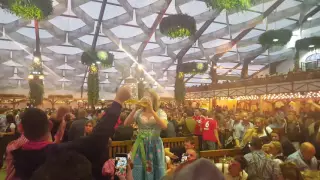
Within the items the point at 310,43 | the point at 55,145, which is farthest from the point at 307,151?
the point at 310,43

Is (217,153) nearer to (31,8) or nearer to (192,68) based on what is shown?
(31,8)

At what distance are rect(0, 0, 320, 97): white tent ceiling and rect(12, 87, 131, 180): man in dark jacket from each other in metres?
12.3

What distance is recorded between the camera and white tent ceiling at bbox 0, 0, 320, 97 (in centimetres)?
1455

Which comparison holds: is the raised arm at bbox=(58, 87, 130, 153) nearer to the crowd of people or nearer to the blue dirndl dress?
the crowd of people

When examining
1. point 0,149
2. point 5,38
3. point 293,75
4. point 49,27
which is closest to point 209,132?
point 0,149

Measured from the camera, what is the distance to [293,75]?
10141 millimetres

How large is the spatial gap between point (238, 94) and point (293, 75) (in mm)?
3282

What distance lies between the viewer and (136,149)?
104 inches

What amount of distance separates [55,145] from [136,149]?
1589 mm

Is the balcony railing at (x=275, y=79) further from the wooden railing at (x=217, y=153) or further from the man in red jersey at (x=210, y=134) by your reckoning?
the wooden railing at (x=217, y=153)

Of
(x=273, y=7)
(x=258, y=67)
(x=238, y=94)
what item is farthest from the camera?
(x=258, y=67)

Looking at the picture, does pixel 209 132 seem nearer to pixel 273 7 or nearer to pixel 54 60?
pixel 273 7

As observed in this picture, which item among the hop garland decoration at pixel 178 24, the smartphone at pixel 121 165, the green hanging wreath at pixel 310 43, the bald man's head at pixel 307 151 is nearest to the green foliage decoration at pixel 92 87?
the hop garland decoration at pixel 178 24

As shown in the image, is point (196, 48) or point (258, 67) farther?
point (258, 67)
